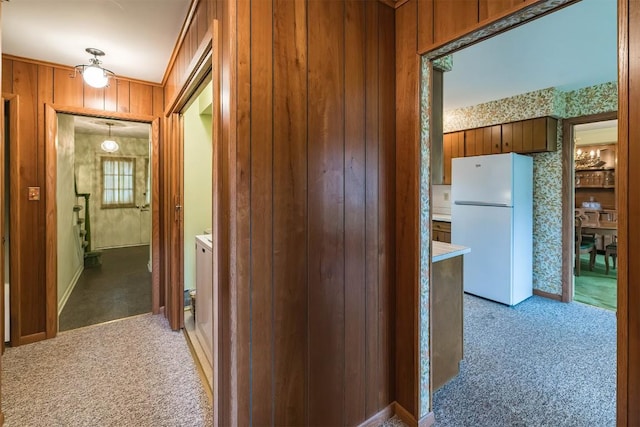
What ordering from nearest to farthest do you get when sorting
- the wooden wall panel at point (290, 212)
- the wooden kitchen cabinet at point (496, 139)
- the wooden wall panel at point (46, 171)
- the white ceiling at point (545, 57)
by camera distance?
the wooden wall panel at point (290, 212) → the white ceiling at point (545, 57) → the wooden wall panel at point (46, 171) → the wooden kitchen cabinet at point (496, 139)

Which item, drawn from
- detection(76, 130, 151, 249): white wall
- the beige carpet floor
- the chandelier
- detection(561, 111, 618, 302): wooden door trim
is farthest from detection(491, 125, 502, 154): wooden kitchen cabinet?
detection(76, 130, 151, 249): white wall

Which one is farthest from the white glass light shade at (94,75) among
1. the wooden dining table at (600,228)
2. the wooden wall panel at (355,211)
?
the wooden dining table at (600,228)

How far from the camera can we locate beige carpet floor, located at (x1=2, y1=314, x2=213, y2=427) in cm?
173

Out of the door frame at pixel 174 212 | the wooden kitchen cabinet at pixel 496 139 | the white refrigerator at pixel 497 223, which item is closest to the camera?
the door frame at pixel 174 212

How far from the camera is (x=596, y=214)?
568cm

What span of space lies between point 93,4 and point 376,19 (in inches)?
65.6

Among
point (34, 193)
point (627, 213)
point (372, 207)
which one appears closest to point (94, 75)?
point (34, 193)

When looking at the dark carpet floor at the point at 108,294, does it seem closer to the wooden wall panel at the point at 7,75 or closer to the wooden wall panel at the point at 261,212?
the wooden wall panel at the point at 7,75

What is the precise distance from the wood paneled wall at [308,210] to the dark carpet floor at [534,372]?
591mm

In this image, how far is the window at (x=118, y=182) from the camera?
254 inches

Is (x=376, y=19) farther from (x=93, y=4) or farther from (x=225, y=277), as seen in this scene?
(x=93, y=4)

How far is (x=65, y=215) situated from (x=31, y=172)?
4.88ft

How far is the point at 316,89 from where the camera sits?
56.2 inches

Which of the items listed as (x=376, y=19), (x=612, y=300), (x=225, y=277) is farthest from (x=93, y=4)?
(x=612, y=300)
